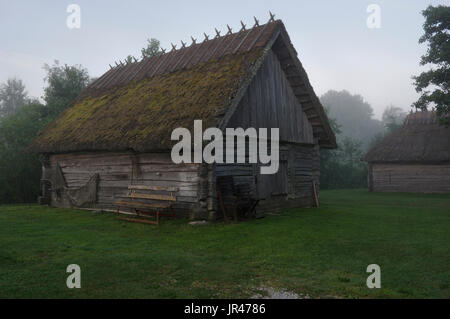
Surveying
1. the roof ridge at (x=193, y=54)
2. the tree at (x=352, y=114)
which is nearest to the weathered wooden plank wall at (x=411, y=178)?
the roof ridge at (x=193, y=54)

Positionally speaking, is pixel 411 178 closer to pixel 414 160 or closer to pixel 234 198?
pixel 414 160

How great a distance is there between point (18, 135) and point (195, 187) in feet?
52.0

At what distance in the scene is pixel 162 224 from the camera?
11156mm

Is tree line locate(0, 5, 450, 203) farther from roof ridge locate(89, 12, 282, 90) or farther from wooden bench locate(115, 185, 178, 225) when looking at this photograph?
wooden bench locate(115, 185, 178, 225)

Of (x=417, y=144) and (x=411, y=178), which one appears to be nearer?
(x=411, y=178)

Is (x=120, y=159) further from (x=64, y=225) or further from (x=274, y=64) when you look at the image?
(x=274, y=64)

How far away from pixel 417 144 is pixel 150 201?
2210 cm

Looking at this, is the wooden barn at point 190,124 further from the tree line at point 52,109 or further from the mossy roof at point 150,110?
the tree line at point 52,109

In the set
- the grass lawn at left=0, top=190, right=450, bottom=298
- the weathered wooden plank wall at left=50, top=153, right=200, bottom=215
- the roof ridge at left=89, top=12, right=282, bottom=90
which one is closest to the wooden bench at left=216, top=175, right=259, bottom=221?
the grass lawn at left=0, top=190, right=450, bottom=298

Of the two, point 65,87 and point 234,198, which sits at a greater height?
point 65,87

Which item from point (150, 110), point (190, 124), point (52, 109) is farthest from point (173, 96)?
point (52, 109)

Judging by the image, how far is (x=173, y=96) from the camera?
13.5m

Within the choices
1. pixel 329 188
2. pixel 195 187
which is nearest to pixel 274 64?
pixel 195 187

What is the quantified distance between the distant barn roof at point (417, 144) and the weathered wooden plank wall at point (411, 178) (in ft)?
2.14
